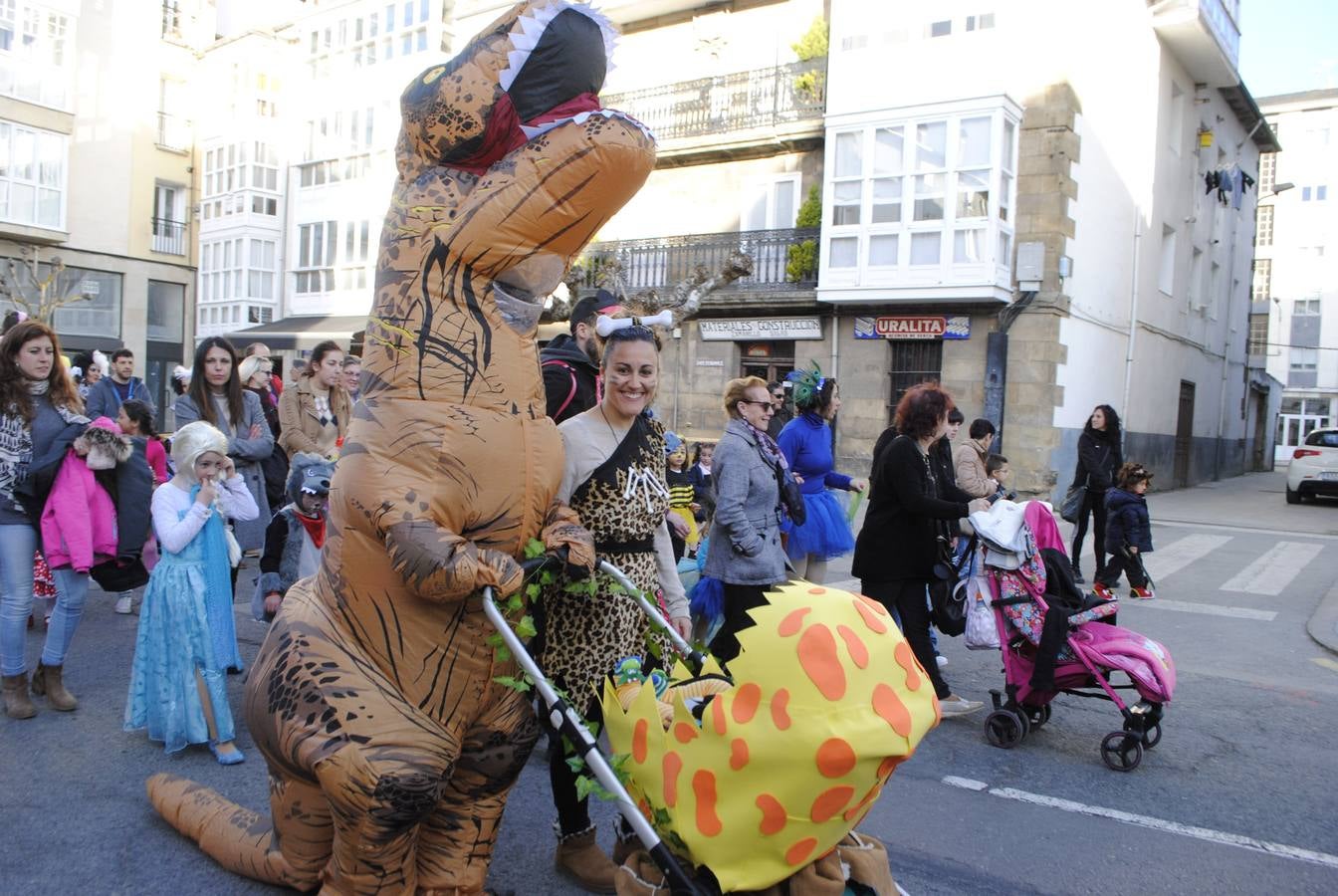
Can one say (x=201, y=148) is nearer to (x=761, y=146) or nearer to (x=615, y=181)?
(x=761, y=146)

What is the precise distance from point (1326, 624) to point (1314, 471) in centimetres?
1437

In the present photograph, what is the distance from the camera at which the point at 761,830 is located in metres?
2.09

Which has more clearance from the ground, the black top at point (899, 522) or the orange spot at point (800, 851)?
the black top at point (899, 522)

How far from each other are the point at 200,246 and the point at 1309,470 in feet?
102

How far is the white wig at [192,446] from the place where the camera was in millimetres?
4461

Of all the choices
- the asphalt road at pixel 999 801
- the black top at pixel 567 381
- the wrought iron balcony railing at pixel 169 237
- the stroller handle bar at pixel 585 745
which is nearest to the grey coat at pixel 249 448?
the asphalt road at pixel 999 801

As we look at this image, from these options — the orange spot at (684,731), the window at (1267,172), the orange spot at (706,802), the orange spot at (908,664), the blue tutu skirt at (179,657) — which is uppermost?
the window at (1267,172)

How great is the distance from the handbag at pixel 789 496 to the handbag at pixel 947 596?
2.67ft

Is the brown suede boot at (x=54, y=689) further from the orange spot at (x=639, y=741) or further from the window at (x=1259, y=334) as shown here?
the window at (x=1259, y=334)

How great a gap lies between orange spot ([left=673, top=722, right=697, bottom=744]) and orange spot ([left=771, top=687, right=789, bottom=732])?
0.25m

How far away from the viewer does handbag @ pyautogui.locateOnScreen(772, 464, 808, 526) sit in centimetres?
553

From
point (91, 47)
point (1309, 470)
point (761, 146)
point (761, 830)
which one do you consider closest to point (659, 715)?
point (761, 830)

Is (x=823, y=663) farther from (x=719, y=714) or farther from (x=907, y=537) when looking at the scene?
(x=907, y=537)

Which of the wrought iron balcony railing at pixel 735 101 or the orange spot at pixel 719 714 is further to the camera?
the wrought iron balcony railing at pixel 735 101
